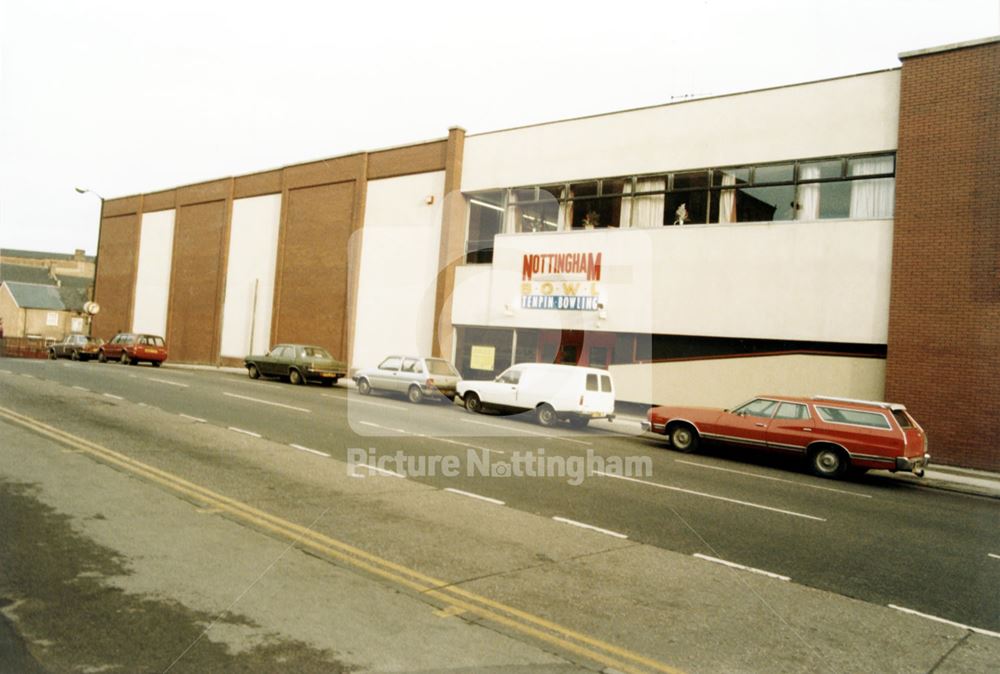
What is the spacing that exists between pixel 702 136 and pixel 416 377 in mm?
11736

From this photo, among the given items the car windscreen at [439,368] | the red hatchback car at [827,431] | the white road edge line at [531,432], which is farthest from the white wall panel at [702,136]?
the white road edge line at [531,432]

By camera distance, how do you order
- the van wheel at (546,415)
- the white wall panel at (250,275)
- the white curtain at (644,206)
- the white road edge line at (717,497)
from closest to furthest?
the white road edge line at (717,497) → the van wheel at (546,415) → the white curtain at (644,206) → the white wall panel at (250,275)

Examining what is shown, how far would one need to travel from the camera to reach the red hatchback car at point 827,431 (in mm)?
13034

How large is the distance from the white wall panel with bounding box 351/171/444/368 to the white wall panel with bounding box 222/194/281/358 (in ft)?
23.9

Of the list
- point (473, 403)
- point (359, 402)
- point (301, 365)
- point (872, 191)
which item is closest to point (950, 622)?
point (473, 403)

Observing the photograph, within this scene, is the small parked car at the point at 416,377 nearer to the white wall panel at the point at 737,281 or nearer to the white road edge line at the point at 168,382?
the white wall panel at the point at 737,281

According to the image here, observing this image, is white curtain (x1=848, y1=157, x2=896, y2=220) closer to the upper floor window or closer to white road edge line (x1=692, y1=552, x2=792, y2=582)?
the upper floor window

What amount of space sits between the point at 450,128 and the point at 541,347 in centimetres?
988

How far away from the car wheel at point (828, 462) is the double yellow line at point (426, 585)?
10374mm

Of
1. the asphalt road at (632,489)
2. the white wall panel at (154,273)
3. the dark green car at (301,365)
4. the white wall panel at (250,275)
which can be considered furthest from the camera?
the white wall panel at (154,273)

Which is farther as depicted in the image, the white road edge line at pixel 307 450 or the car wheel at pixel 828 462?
the car wheel at pixel 828 462

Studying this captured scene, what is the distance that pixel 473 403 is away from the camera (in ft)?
65.4

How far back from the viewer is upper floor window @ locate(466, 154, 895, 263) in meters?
18.9

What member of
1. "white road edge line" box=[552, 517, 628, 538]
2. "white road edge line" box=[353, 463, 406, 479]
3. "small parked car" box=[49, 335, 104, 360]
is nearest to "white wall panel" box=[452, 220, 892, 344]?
"white road edge line" box=[353, 463, 406, 479]
